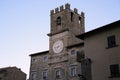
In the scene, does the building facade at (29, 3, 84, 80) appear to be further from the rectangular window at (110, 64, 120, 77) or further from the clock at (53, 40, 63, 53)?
the rectangular window at (110, 64, 120, 77)

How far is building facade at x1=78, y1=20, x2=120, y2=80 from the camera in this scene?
763 inches

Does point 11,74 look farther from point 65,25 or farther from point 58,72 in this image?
point 65,25

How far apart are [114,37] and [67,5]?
1532 centimetres

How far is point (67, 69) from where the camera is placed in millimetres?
30047

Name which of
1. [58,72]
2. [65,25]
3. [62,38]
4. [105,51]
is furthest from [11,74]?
[105,51]

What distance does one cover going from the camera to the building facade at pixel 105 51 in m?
19.4

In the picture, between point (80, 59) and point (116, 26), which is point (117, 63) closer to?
point (116, 26)

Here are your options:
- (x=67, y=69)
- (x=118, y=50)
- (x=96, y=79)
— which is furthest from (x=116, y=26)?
(x=67, y=69)

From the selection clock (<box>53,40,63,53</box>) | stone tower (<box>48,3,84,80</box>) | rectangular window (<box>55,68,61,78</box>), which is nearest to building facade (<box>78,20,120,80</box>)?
stone tower (<box>48,3,84,80</box>)

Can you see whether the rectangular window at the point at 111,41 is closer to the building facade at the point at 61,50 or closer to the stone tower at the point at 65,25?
the building facade at the point at 61,50

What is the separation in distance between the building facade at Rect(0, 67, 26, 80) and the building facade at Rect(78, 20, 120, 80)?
2314 cm

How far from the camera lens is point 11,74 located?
41.4 meters

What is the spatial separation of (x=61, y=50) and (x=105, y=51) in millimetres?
12279

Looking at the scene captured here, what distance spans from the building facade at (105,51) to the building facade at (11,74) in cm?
2314
